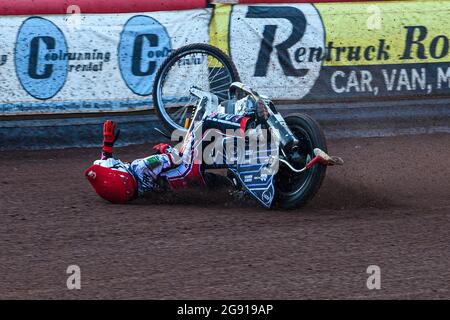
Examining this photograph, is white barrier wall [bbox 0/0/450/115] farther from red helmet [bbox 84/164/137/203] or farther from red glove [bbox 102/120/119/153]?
red helmet [bbox 84/164/137/203]

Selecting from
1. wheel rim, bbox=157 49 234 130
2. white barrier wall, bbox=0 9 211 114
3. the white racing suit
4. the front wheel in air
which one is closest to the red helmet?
the white racing suit

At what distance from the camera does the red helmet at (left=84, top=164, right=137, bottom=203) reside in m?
7.12

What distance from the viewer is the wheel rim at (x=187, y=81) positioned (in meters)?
7.95

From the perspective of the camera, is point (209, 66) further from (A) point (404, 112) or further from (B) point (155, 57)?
(A) point (404, 112)

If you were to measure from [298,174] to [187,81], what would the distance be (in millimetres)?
3818

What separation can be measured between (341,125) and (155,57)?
2503 mm

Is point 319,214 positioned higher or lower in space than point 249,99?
lower

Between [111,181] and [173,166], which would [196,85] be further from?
[111,181]

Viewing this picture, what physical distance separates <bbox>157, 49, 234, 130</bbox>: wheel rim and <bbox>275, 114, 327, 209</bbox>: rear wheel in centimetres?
123

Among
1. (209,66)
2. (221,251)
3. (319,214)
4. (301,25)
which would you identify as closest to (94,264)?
(221,251)

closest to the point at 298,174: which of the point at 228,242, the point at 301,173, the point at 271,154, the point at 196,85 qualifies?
the point at 301,173
